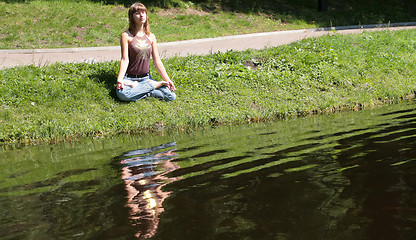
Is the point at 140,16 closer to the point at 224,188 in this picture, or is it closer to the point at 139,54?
the point at 139,54

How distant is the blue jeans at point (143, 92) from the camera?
10.5 metres

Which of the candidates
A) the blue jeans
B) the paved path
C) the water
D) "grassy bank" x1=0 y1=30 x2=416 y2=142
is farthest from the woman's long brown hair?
the water

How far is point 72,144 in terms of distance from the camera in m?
8.27

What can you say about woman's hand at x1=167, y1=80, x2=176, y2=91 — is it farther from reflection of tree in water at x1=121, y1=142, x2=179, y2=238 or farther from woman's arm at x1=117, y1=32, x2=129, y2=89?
reflection of tree in water at x1=121, y1=142, x2=179, y2=238

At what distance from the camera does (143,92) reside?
35.0ft

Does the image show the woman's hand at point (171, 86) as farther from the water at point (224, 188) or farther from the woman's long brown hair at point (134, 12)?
the water at point (224, 188)

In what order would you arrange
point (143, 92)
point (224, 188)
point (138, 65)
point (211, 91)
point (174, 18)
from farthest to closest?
point (174, 18)
point (211, 91)
point (138, 65)
point (143, 92)
point (224, 188)

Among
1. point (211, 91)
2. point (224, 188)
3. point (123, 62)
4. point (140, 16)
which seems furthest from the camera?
point (211, 91)

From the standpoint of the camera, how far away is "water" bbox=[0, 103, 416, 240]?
3303 millimetres

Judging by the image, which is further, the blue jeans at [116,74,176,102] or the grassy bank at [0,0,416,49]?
the grassy bank at [0,0,416,49]

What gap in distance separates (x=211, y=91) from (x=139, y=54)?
1.83 metres

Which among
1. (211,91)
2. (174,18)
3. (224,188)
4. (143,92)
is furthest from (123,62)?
(174,18)

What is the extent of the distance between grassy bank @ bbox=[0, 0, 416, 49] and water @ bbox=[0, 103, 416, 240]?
12.8m

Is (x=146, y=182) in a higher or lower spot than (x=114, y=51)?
lower
